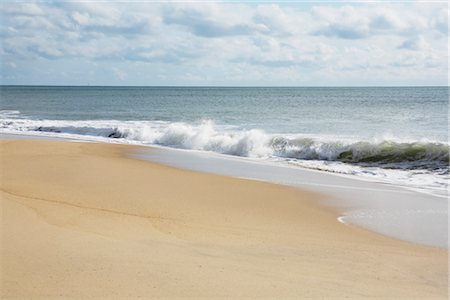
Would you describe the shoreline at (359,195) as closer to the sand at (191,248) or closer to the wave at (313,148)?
the sand at (191,248)

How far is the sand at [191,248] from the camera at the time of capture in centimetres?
490

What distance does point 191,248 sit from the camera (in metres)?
6.29

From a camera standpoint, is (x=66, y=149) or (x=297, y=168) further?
(x=66, y=149)

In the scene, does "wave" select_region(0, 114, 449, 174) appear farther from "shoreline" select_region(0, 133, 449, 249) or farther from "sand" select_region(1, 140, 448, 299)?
"sand" select_region(1, 140, 448, 299)

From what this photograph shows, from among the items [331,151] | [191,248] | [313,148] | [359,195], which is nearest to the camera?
[191,248]

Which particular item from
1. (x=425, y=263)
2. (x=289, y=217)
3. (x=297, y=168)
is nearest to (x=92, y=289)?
(x=425, y=263)

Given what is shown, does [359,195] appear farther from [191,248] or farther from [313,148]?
[313,148]

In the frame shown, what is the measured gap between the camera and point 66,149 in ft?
60.0

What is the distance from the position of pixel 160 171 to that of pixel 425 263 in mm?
8614

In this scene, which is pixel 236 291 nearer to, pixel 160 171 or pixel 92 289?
pixel 92 289

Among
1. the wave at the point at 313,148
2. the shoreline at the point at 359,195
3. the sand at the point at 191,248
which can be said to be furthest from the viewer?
the wave at the point at 313,148

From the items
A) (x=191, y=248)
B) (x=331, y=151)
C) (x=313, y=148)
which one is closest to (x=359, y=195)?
(x=191, y=248)

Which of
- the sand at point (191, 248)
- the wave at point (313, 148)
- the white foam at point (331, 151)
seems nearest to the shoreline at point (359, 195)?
the sand at point (191, 248)

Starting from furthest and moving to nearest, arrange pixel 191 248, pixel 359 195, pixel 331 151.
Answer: pixel 331 151 < pixel 359 195 < pixel 191 248
